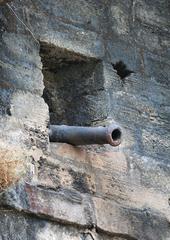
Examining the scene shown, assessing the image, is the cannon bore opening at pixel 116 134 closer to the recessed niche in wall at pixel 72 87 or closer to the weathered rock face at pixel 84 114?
the weathered rock face at pixel 84 114

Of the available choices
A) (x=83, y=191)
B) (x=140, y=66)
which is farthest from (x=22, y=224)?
(x=140, y=66)

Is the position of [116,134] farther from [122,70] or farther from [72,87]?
[122,70]

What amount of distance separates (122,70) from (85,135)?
2.55ft

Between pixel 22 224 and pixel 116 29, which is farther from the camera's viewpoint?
pixel 116 29

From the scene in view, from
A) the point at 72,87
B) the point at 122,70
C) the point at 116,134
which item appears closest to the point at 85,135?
the point at 116,134

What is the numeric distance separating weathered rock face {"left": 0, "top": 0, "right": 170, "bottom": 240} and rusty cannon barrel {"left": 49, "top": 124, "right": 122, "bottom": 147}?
58 millimetres

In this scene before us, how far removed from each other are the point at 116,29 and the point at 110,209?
46.6 inches

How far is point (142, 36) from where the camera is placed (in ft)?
17.7

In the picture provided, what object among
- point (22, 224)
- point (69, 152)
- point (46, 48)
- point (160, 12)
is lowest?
point (22, 224)

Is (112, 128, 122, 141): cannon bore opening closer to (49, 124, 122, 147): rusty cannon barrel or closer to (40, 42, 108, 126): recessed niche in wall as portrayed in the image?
(49, 124, 122, 147): rusty cannon barrel

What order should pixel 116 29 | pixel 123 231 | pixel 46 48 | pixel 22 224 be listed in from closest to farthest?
pixel 22 224
pixel 123 231
pixel 46 48
pixel 116 29

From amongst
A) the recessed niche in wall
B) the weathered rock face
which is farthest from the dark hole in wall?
the recessed niche in wall

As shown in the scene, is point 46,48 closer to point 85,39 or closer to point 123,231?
point 85,39

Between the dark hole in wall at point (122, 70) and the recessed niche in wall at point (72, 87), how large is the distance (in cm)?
15
